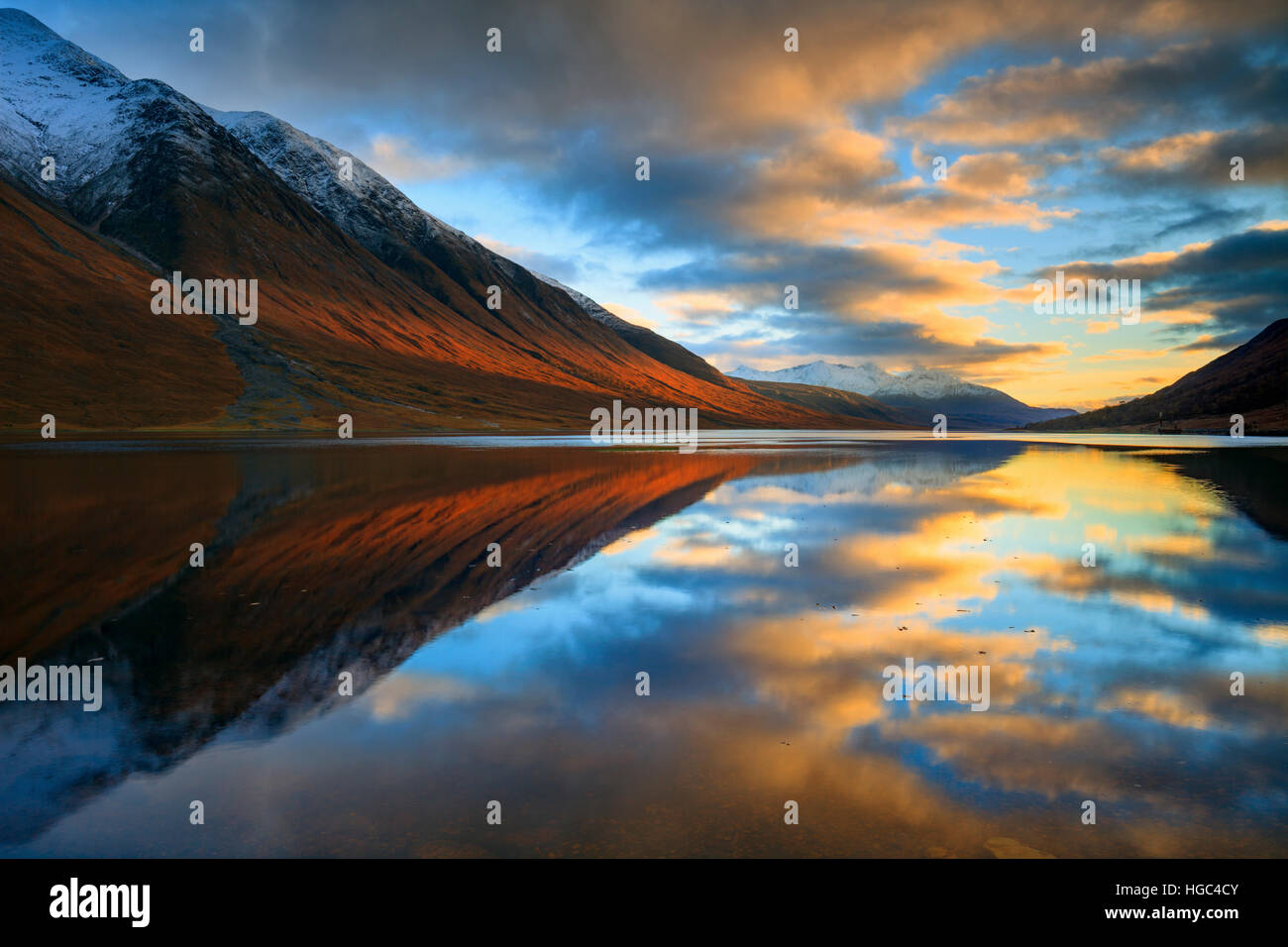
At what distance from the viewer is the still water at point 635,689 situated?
657 cm

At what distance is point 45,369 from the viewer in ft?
379

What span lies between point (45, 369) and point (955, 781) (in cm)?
14975

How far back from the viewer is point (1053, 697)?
971 cm

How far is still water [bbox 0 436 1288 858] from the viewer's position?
657 cm

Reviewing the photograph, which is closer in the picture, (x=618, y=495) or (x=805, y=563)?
(x=805, y=563)

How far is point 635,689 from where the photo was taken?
398 inches

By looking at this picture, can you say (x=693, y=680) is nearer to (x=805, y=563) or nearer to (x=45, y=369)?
(x=805, y=563)

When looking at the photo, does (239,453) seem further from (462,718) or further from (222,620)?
(462,718)

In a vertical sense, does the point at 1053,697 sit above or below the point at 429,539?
below
